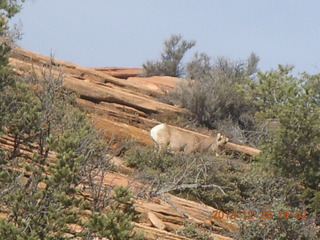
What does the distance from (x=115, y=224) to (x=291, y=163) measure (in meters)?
8.21

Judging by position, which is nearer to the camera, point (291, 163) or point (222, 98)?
point (291, 163)

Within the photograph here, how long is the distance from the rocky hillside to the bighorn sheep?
1.02 feet

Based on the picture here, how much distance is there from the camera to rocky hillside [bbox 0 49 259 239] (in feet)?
35.4

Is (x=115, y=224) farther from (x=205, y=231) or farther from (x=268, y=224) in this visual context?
(x=268, y=224)

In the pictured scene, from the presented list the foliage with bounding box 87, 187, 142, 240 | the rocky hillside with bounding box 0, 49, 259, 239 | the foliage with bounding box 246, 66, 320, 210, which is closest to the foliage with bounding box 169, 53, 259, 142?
the rocky hillside with bounding box 0, 49, 259, 239

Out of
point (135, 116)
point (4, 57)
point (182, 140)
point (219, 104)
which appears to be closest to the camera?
point (4, 57)

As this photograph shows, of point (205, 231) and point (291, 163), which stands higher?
point (291, 163)

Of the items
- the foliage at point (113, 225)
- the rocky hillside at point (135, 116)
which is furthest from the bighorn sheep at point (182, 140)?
the foliage at point (113, 225)

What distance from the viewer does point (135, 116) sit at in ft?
63.4

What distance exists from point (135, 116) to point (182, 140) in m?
1.99

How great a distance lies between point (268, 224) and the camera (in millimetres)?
12148

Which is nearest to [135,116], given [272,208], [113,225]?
[272,208]

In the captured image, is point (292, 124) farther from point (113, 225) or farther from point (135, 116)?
point (113, 225)

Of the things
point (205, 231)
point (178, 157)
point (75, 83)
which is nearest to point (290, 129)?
point (178, 157)
